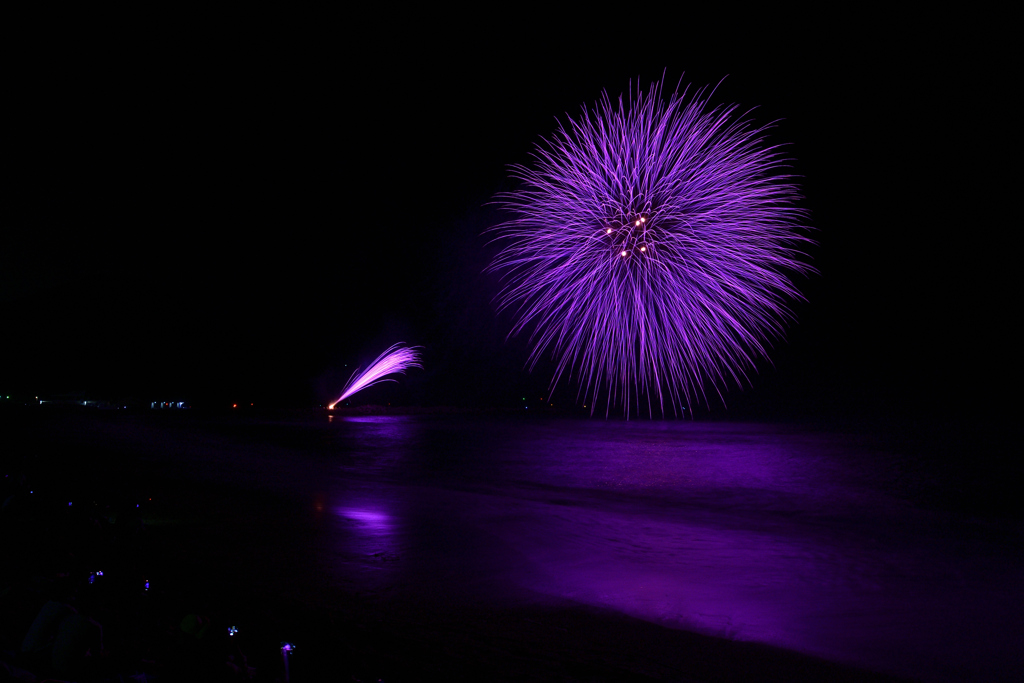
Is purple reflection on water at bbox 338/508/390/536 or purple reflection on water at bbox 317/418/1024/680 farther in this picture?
purple reflection on water at bbox 338/508/390/536

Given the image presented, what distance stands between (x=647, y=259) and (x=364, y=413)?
40.1 metres

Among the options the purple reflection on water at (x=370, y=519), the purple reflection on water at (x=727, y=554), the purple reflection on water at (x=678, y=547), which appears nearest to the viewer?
the purple reflection on water at (x=727, y=554)

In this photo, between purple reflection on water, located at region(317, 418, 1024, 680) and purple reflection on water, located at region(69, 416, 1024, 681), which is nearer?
purple reflection on water, located at region(317, 418, 1024, 680)

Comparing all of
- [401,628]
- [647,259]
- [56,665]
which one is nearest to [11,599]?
[56,665]

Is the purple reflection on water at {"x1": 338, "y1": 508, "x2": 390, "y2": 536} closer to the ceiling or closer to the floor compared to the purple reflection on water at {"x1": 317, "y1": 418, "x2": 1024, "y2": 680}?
closer to the ceiling

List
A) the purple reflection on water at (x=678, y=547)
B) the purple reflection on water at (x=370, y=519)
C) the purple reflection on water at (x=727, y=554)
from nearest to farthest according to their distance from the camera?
the purple reflection on water at (x=727, y=554)
the purple reflection on water at (x=678, y=547)
the purple reflection on water at (x=370, y=519)

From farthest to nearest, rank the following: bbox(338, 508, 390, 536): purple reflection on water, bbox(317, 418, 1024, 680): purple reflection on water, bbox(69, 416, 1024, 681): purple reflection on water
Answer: bbox(338, 508, 390, 536): purple reflection on water, bbox(69, 416, 1024, 681): purple reflection on water, bbox(317, 418, 1024, 680): purple reflection on water

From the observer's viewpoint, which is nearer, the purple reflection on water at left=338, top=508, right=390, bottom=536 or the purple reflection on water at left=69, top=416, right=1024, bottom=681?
the purple reflection on water at left=69, top=416, right=1024, bottom=681

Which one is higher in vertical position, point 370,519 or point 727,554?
point 370,519

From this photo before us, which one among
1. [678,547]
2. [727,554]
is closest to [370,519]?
[678,547]

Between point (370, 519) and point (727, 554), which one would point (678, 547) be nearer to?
point (727, 554)

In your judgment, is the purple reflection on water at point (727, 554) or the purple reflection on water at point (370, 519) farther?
the purple reflection on water at point (370, 519)

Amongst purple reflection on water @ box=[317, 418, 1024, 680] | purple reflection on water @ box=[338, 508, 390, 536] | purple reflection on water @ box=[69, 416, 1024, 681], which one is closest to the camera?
purple reflection on water @ box=[317, 418, 1024, 680]

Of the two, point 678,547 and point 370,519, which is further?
point 370,519
